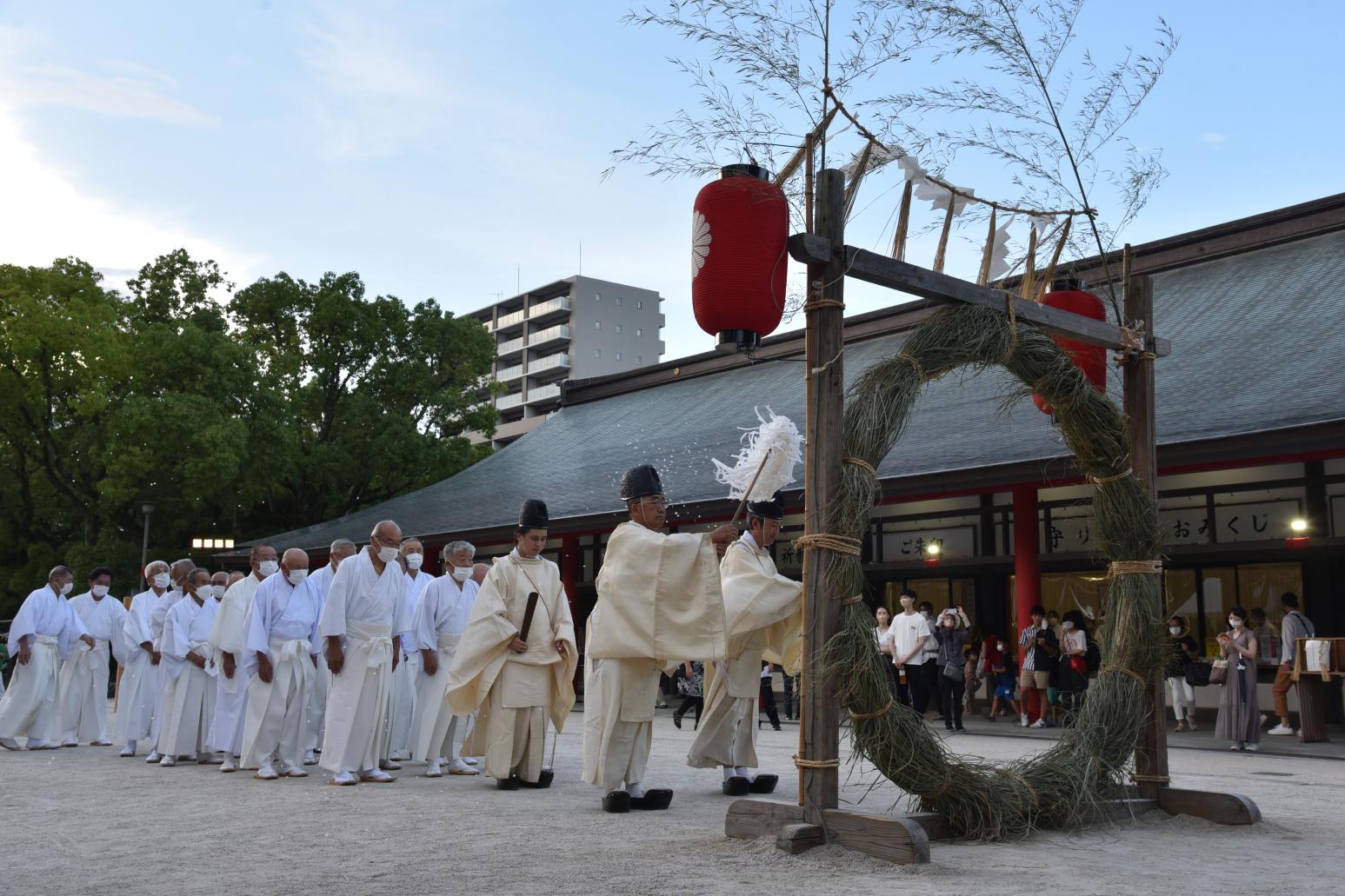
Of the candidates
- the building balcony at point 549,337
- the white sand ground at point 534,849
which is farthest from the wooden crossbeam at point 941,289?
the building balcony at point 549,337

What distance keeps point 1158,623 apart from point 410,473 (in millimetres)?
21951

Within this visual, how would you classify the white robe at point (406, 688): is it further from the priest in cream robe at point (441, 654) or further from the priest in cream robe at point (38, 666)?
the priest in cream robe at point (38, 666)

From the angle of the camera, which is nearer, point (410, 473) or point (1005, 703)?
point (1005, 703)

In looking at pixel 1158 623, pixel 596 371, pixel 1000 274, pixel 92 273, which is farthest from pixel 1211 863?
pixel 596 371

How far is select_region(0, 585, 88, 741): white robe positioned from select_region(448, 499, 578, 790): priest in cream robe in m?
6.36

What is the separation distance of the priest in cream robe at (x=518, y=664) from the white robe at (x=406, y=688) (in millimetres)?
2044

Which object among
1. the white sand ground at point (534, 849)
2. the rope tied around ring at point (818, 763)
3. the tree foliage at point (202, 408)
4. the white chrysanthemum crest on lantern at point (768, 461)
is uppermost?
the tree foliage at point (202, 408)

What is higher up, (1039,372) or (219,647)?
(1039,372)

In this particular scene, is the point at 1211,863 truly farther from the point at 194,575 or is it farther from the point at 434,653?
the point at 194,575

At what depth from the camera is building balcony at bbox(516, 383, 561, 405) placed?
2554 inches

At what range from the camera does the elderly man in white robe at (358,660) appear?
8227 mm

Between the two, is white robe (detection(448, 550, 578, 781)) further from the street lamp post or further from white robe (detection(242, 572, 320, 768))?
the street lamp post

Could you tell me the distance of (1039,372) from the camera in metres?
6.45

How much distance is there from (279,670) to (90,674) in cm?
481
